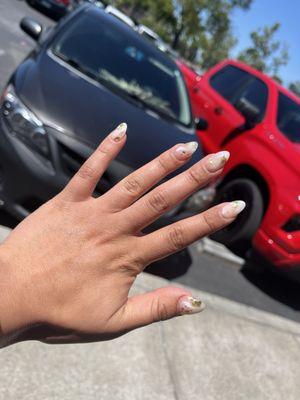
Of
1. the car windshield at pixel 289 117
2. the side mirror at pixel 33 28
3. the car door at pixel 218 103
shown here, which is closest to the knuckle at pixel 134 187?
the side mirror at pixel 33 28

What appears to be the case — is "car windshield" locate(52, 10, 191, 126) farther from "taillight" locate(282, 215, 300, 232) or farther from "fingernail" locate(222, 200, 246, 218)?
"fingernail" locate(222, 200, 246, 218)

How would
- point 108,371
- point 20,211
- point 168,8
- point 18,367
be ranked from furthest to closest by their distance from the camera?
point 168,8
point 20,211
point 108,371
point 18,367

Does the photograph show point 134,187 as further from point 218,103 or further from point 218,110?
point 218,103

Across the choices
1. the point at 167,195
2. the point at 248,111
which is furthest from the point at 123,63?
the point at 167,195

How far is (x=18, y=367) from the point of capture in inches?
101

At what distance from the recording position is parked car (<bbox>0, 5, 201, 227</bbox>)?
3.29m

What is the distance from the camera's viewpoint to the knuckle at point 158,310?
1.38m

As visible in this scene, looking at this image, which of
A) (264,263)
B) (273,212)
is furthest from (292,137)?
(264,263)

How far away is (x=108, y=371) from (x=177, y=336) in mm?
710

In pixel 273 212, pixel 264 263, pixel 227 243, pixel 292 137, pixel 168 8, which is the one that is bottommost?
pixel 168 8

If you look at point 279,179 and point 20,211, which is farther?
point 279,179

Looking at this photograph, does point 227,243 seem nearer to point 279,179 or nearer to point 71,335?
point 279,179

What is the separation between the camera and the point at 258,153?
5.03 meters

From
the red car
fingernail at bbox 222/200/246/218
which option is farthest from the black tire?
fingernail at bbox 222/200/246/218
